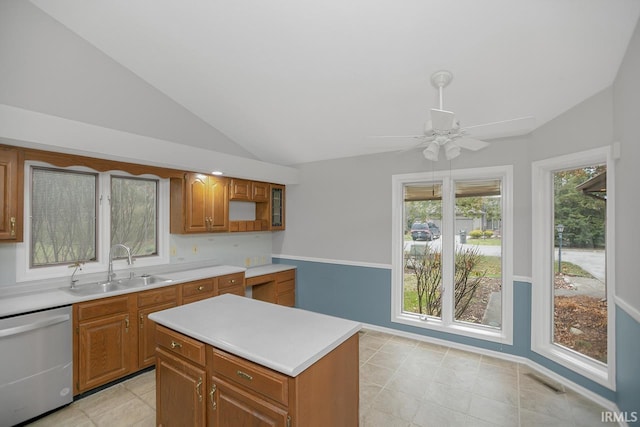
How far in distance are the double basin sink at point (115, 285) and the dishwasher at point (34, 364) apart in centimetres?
43

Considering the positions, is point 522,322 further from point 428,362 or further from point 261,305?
point 261,305

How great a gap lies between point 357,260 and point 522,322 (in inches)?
77.1

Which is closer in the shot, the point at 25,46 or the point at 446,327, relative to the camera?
the point at 25,46

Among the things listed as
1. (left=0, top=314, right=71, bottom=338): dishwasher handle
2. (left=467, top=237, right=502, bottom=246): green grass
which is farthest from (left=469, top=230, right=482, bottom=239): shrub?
(left=0, top=314, right=71, bottom=338): dishwasher handle

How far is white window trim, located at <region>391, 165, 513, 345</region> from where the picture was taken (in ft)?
10.1

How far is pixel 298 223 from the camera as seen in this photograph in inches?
184

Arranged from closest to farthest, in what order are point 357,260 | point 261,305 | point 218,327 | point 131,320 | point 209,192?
1. point 218,327
2. point 261,305
3. point 131,320
4. point 209,192
5. point 357,260

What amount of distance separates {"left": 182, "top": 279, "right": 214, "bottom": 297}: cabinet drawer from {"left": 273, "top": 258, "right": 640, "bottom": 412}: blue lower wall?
1.58 meters

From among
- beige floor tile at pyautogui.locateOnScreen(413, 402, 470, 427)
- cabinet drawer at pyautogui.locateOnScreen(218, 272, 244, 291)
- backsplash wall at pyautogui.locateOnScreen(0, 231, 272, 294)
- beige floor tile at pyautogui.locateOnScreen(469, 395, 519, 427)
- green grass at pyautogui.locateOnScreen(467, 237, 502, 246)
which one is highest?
green grass at pyautogui.locateOnScreen(467, 237, 502, 246)

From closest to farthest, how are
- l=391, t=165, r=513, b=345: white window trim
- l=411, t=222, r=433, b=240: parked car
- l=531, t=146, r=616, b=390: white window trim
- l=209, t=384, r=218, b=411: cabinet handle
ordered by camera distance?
l=209, t=384, r=218, b=411: cabinet handle → l=531, t=146, r=616, b=390: white window trim → l=391, t=165, r=513, b=345: white window trim → l=411, t=222, r=433, b=240: parked car

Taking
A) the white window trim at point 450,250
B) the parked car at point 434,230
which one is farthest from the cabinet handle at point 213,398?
the parked car at point 434,230

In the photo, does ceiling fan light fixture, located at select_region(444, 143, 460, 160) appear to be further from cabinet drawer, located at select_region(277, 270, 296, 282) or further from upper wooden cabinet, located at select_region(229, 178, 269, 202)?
cabinet drawer, located at select_region(277, 270, 296, 282)

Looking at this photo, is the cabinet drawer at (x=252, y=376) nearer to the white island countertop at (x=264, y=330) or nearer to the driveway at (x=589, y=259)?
the white island countertop at (x=264, y=330)

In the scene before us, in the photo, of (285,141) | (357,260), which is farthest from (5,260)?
(357,260)
